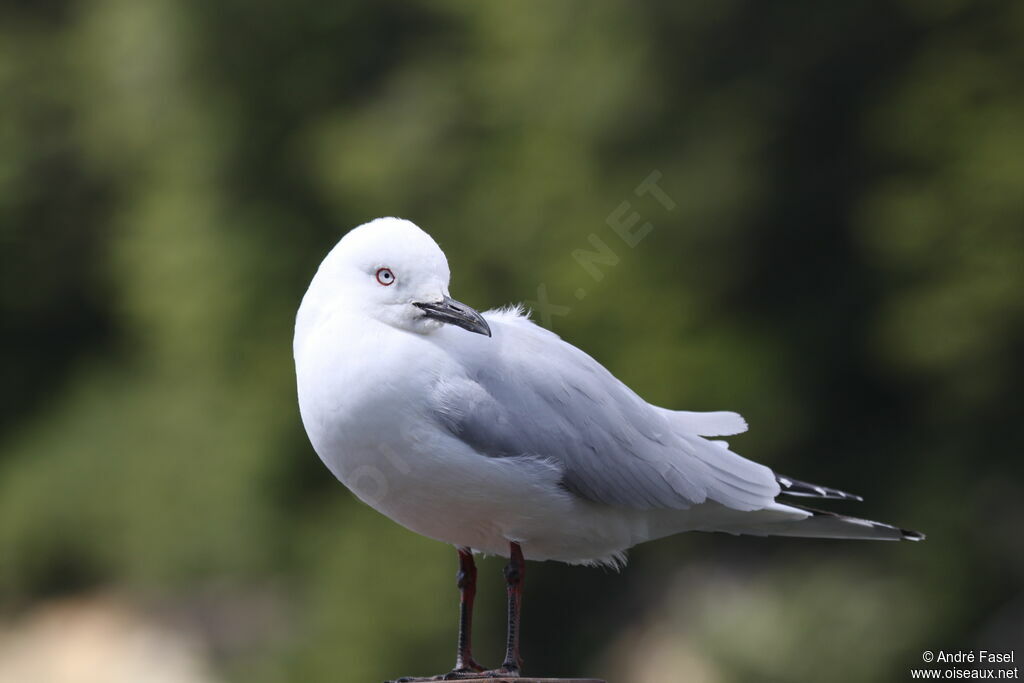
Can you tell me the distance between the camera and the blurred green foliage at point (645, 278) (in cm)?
548

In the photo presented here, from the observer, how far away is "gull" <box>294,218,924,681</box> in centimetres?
243

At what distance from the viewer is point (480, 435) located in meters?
2.50

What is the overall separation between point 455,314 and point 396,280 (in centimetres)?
14

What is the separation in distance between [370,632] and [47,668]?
3056 mm

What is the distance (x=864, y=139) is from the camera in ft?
19.3

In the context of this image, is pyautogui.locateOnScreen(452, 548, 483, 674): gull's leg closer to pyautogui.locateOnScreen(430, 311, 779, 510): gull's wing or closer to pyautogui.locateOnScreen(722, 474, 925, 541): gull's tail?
pyautogui.locateOnScreen(430, 311, 779, 510): gull's wing

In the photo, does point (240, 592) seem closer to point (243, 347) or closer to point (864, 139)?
point (243, 347)

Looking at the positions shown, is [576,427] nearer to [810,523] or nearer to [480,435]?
[480,435]

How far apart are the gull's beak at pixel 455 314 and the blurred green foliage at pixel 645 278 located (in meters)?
2.80

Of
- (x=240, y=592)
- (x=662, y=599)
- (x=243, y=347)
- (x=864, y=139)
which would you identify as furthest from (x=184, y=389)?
(x=864, y=139)

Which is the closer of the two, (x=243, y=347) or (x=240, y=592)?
(x=243, y=347)

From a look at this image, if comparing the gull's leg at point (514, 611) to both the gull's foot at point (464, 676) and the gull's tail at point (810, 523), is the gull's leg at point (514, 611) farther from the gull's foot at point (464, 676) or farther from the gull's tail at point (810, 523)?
the gull's tail at point (810, 523)

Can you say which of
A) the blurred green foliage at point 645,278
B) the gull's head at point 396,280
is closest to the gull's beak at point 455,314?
the gull's head at point 396,280

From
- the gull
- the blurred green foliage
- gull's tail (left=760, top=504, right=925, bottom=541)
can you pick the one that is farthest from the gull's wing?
the blurred green foliage
